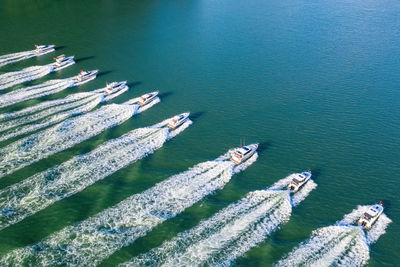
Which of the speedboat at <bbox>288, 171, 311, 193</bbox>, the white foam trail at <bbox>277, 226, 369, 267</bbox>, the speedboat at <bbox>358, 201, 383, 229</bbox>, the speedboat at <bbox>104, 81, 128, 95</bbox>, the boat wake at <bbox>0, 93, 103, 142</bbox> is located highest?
A: the speedboat at <bbox>104, 81, 128, 95</bbox>

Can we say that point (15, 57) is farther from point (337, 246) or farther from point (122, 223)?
point (337, 246)

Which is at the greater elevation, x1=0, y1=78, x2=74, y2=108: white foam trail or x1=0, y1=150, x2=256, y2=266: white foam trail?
x1=0, y1=78, x2=74, y2=108: white foam trail

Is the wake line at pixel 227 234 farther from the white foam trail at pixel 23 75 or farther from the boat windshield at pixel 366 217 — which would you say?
the white foam trail at pixel 23 75

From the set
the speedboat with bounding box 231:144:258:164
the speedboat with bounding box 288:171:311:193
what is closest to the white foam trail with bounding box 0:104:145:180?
the speedboat with bounding box 231:144:258:164

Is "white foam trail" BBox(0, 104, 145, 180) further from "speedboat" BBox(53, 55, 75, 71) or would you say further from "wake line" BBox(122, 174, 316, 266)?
"speedboat" BBox(53, 55, 75, 71)

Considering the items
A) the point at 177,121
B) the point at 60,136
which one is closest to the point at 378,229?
the point at 177,121

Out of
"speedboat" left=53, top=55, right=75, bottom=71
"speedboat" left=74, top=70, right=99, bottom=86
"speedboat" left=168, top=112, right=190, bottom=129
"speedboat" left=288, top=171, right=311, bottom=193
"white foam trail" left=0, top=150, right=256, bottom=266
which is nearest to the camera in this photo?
"white foam trail" left=0, top=150, right=256, bottom=266

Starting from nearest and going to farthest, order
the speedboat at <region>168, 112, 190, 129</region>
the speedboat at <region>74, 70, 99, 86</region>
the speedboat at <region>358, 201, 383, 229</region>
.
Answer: the speedboat at <region>358, 201, 383, 229</region>, the speedboat at <region>168, 112, 190, 129</region>, the speedboat at <region>74, 70, 99, 86</region>
